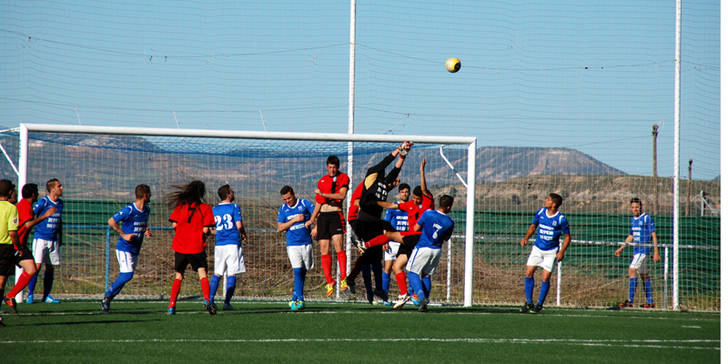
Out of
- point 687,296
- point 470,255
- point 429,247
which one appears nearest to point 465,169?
point 470,255

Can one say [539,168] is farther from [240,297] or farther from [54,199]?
[54,199]

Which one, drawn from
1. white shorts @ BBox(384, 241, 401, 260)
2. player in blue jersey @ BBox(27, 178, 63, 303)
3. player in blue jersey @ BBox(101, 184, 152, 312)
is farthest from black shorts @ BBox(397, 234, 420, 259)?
player in blue jersey @ BBox(27, 178, 63, 303)

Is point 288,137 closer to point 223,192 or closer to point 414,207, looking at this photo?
point 223,192

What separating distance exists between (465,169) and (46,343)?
329 inches

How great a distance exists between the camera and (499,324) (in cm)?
1039

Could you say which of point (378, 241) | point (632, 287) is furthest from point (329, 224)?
point (632, 287)

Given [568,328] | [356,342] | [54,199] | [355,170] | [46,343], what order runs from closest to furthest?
[46,343] → [356,342] → [568,328] → [54,199] → [355,170]

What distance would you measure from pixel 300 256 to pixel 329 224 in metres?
0.79

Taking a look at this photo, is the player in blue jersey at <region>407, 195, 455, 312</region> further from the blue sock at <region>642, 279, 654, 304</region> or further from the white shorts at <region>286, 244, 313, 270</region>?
the blue sock at <region>642, 279, 654, 304</region>

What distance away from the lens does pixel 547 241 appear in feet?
41.3

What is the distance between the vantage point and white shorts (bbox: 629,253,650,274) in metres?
15.7

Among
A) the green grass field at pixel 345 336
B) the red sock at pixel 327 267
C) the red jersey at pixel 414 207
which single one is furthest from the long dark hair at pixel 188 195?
the red jersey at pixel 414 207

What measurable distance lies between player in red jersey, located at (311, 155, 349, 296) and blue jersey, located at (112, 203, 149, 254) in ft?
8.62

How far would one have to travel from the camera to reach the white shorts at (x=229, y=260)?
11508mm
